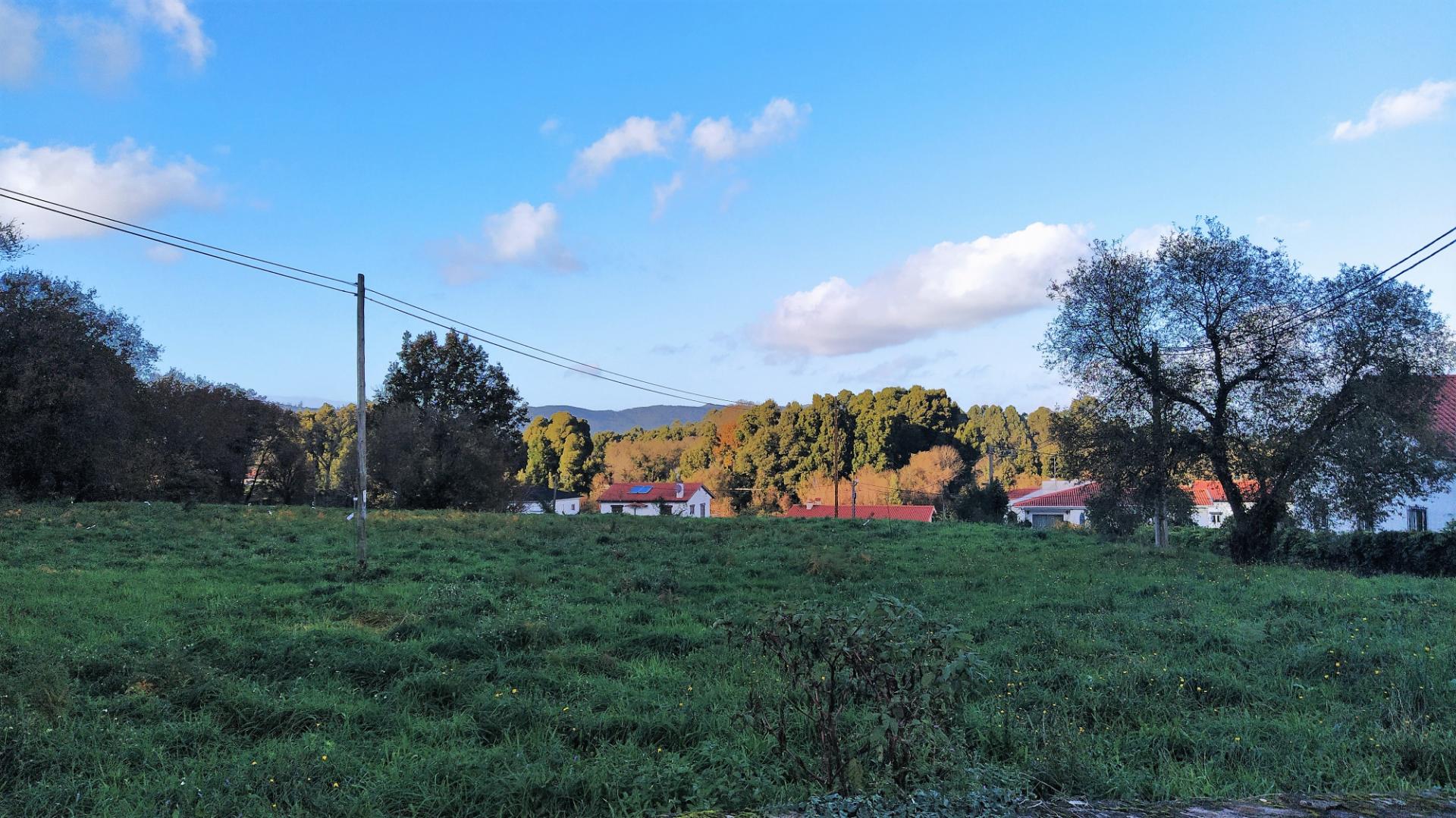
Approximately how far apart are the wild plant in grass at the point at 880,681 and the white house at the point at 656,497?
5463cm

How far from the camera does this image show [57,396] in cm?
2422

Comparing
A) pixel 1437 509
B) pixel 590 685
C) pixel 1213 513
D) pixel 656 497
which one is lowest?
pixel 1213 513

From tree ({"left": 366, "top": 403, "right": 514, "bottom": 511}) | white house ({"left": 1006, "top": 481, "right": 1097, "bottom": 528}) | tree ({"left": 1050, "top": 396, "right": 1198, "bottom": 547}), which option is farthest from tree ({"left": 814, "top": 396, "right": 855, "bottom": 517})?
tree ({"left": 1050, "top": 396, "right": 1198, "bottom": 547})

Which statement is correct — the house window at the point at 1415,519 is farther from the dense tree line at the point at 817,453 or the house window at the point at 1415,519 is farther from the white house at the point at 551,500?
the white house at the point at 551,500

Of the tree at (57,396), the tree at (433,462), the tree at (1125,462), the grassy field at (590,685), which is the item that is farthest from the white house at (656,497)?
the grassy field at (590,685)

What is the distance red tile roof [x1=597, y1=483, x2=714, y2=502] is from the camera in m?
62.1

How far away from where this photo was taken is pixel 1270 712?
6.05 meters

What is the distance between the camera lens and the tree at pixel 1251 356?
706 inches

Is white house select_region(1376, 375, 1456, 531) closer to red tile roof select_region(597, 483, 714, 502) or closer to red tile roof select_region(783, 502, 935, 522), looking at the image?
red tile roof select_region(783, 502, 935, 522)

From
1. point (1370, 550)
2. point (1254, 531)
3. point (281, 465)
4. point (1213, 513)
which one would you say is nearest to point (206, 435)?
point (281, 465)

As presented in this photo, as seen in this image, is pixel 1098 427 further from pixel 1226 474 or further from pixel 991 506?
pixel 991 506

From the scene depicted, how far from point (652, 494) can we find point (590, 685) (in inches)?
2226

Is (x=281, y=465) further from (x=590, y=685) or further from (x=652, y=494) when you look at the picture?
(x=590, y=685)

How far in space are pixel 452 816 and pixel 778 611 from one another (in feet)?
7.25
